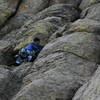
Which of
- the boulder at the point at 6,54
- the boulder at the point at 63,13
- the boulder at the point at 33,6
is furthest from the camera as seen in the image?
the boulder at the point at 33,6

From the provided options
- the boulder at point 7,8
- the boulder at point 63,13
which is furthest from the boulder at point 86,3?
the boulder at point 7,8

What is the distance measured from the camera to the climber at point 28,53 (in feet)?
82.2

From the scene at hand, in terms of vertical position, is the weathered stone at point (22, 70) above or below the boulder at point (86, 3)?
above

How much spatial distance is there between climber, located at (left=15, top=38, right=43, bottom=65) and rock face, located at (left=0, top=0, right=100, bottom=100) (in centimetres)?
75

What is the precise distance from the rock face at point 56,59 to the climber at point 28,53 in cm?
75

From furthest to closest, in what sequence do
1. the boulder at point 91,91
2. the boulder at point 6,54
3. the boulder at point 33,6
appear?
the boulder at point 33,6
the boulder at point 6,54
the boulder at point 91,91

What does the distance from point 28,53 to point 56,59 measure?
491 cm

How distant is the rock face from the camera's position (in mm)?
17234

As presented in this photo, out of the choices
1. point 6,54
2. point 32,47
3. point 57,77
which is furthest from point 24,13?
point 57,77

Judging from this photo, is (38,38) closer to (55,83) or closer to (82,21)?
(82,21)

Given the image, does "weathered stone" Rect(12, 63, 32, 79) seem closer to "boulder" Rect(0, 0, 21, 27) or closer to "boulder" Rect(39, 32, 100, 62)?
"boulder" Rect(39, 32, 100, 62)

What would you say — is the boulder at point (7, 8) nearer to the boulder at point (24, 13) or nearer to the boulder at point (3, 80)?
the boulder at point (24, 13)

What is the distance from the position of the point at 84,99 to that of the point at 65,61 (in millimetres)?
6062

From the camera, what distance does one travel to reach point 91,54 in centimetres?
2138
